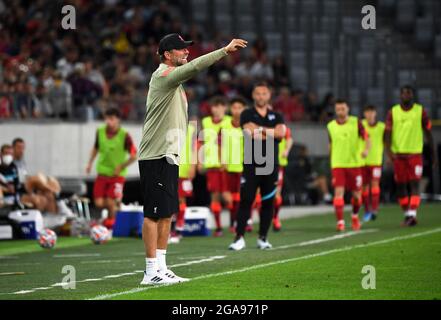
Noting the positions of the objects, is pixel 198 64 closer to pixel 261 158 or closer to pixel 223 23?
pixel 261 158

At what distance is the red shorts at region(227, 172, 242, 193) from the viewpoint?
23.5m

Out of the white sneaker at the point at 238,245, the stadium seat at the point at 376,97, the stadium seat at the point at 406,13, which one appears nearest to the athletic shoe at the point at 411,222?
the white sneaker at the point at 238,245

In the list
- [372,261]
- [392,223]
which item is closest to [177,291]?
[372,261]

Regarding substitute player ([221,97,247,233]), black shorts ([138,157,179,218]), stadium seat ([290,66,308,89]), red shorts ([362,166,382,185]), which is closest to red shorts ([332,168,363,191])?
substitute player ([221,97,247,233])

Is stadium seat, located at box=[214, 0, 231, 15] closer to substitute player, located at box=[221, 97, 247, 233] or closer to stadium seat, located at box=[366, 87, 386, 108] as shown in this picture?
stadium seat, located at box=[366, 87, 386, 108]

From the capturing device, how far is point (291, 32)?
125 feet

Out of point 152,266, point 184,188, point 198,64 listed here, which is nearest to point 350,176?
point 184,188

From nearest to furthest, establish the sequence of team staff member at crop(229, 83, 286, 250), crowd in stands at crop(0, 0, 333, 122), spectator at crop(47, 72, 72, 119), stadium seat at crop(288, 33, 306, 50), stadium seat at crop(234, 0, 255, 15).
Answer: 1. team staff member at crop(229, 83, 286, 250)
2. spectator at crop(47, 72, 72, 119)
3. crowd in stands at crop(0, 0, 333, 122)
4. stadium seat at crop(288, 33, 306, 50)
5. stadium seat at crop(234, 0, 255, 15)

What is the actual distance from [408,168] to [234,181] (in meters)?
3.15

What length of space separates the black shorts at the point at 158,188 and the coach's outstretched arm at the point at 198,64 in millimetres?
853

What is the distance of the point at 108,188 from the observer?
23.3m

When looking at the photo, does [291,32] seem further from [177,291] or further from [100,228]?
[177,291]

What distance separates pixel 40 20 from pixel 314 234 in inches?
574

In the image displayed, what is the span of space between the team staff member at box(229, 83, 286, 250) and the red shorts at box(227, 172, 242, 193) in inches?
194
